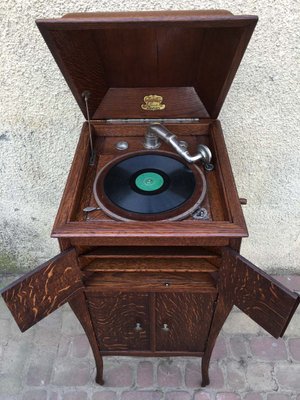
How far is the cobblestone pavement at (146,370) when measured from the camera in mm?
1550

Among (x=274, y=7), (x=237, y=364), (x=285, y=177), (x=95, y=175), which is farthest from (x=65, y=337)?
(x=274, y=7)

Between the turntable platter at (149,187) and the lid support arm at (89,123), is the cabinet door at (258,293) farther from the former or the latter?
the lid support arm at (89,123)

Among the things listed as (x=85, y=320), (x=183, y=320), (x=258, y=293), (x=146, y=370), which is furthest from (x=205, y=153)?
(x=146, y=370)

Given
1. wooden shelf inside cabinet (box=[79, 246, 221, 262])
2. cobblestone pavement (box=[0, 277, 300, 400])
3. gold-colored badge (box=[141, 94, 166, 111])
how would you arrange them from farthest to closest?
cobblestone pavement (box=[0, 277, 300, 400]) < gold-colored badge (box=[141, 94, 166, 111]) < wooden shelf inside cabinet (box=[79, 246, 221, 262])

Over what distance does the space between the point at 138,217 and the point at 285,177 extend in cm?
89

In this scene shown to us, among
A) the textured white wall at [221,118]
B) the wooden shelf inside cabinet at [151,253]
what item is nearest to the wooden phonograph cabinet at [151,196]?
the wooden shelf inside cabinet at [151,253]

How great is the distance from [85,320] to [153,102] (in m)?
0.78

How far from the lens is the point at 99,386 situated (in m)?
1.58

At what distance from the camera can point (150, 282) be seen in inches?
43.2

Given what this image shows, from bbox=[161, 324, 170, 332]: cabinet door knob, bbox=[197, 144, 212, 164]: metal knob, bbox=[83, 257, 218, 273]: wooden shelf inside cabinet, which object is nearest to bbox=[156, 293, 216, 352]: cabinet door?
bbox=[161, 324, 170, 332]: cabinet door knob

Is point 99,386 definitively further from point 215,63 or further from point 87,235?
point 215,63

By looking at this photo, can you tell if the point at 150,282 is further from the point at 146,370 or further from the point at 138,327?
the point at 146,370

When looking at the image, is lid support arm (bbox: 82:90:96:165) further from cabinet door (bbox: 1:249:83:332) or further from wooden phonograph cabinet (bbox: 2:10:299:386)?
cabinet door (bbox: 1:249:83:332)

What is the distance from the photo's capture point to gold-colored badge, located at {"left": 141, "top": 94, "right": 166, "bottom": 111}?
1239 millimetres
